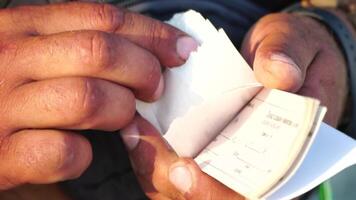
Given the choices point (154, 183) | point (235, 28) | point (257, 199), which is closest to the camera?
point (257, 199)

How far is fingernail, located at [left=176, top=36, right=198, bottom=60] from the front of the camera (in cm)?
67

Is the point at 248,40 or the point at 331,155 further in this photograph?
the point at 248,40

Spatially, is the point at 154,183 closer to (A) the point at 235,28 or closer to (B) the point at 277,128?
(B) the point at 277,128

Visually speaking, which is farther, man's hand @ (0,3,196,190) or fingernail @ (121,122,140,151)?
fingernail @ (121,122,140,151)

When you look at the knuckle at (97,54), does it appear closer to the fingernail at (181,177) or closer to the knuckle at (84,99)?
the knuckle at (84,99)

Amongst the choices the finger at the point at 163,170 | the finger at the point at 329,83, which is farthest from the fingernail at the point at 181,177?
the finger at the point at 329,83

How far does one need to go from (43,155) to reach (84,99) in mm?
79

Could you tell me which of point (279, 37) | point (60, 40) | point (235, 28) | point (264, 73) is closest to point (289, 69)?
point (264, 73)

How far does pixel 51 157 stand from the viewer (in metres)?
0.62

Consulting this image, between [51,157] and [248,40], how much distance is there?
0.37 m

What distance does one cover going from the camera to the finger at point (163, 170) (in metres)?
0.65

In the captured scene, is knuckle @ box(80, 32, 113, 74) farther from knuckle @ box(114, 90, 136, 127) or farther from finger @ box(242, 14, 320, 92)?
finger @ box(242, 14, 320, 92)

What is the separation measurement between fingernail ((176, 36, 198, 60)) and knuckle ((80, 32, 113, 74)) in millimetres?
97

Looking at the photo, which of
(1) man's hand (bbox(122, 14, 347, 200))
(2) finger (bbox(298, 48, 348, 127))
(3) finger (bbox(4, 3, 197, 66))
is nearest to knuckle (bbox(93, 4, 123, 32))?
(3) finger (bbox(4, 3, 197, 66))
